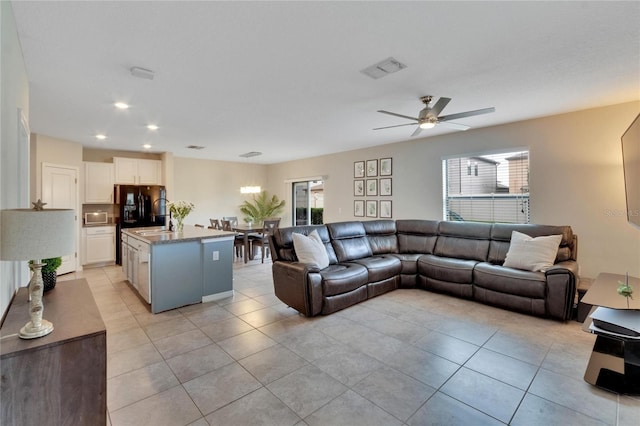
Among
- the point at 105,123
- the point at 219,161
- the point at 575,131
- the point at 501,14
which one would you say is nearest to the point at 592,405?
the point at 501,14

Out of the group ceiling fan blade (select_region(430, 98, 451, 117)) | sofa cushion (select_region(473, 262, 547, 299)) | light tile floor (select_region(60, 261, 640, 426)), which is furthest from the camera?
sofa cushion (select_region(473, 262, 547, 299))

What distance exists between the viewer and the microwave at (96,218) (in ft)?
21.0

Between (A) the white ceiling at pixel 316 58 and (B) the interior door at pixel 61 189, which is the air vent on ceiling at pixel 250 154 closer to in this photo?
(A) the white ceiling at pixel 316 58

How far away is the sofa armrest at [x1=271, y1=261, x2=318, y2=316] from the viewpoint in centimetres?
342

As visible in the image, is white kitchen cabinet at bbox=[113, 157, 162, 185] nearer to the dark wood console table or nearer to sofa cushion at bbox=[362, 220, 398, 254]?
sofa cushion at bbox=[362, 220, 398, 254]

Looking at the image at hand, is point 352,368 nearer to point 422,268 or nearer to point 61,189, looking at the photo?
point 422,268

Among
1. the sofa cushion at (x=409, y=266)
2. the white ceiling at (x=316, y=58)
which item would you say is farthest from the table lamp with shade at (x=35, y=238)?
the sofa cushion at (x=409, y=266)

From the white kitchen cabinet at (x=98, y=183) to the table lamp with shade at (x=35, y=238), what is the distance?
241 inches

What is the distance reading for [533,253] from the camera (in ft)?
12.1

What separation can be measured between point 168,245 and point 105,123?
2.43 m

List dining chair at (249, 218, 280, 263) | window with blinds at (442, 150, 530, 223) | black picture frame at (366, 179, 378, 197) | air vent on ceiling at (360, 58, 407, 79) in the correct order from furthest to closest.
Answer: black picture frame at (366, 179, 378, 197) < dining chair at (249, 218, 280, 263) < window with blinds at (442, 150, 530, 223) < air vent on ceiling at (360, 58, 407, 79)

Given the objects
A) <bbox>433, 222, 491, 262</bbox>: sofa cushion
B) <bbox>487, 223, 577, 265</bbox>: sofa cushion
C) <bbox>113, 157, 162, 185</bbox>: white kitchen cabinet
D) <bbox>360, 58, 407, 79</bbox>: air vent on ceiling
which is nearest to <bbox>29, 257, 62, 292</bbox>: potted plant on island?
<bbox>360, 58, 407, 79</bbox>: air vent on ceiling

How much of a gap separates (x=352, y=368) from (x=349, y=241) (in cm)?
241

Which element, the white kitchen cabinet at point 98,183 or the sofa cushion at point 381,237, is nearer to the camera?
the sofa cushion at point 381,237
